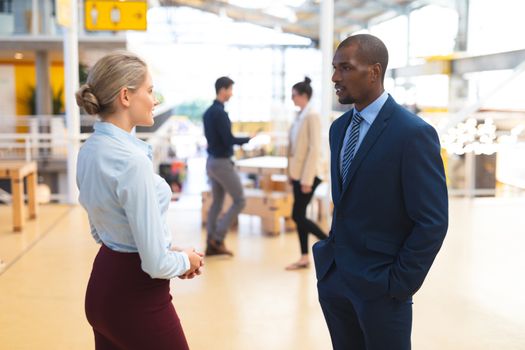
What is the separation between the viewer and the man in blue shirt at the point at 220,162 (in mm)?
5164

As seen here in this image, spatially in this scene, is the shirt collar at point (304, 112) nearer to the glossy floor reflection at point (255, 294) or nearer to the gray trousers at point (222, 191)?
the gray trousers at point (222, 191)

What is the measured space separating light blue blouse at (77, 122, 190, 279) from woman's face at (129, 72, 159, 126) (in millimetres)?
71

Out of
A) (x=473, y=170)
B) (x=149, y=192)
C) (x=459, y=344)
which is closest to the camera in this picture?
(x=149, y=192)

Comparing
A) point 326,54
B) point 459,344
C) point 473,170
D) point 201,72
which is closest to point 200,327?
point 459,344

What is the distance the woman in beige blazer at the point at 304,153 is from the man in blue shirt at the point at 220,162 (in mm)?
571

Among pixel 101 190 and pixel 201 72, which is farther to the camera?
pixel 201 72

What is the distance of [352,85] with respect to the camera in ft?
6.14

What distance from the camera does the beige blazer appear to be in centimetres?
480

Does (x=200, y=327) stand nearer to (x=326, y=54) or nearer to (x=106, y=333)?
(x=106, y=333)

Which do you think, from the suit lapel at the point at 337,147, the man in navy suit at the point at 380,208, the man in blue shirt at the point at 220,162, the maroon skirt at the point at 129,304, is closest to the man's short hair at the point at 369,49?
the man in navy suit at the point at 380,208

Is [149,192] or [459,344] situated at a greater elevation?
[149,192]

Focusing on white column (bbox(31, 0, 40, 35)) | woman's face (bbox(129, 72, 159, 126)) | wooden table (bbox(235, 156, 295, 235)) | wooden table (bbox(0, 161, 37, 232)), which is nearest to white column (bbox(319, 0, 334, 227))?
wooden table (bbox(235, 156, 295, 235))

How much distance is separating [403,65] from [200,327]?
1838 centimetres

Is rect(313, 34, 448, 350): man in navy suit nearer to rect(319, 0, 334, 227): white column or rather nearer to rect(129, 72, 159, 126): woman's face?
rect(129, 72, 159, 126): woman's face
